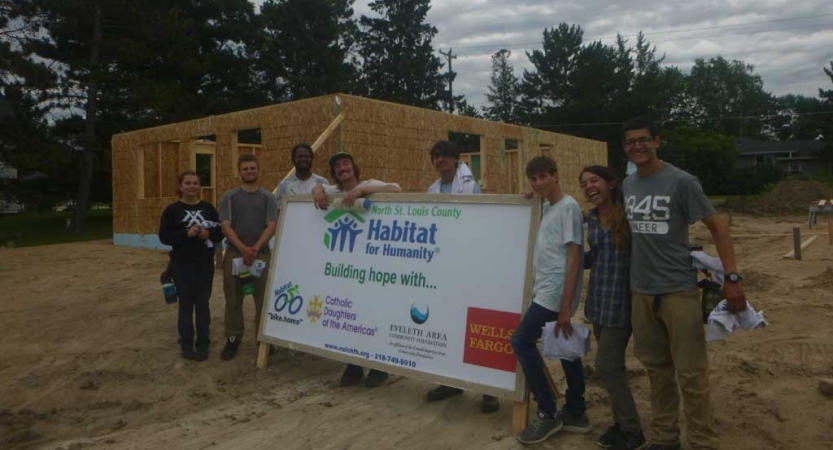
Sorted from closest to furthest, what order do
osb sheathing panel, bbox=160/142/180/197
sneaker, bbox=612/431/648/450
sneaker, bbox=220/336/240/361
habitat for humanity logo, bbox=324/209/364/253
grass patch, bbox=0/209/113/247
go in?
sneaker, bbox=612/431/648/450
habitat for humanity logo, bbox=324/209/364/253
sneaker, bbox=220/336/240/361
osb sheathing panel, bbox=160/142/180/197
grass patch, bbox=0/209/113/247

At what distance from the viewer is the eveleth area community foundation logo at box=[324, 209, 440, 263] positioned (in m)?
4.34

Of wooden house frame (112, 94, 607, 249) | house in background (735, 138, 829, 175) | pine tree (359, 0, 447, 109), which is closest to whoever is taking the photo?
wooden house frame (112, 94, 607, 249)

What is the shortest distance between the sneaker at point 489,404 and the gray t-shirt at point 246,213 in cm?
250

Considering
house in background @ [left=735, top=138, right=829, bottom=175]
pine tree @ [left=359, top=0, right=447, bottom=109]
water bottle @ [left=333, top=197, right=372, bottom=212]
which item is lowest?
water bottle @ [left=333, top=197, right=372, bottom=212]

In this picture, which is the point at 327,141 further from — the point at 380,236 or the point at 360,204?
the point at 380,236

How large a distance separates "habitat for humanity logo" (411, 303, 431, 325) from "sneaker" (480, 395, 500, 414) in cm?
67

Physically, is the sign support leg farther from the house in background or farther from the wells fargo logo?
the house in background

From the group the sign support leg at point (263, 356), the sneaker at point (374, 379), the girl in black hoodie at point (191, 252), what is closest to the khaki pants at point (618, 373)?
the sneaker at point (374, 379)

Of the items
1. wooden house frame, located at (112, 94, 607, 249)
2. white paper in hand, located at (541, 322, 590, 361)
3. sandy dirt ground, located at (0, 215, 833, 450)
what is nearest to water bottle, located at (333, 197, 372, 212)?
sandy dirt ground, located at (0, 215, 833, 450)

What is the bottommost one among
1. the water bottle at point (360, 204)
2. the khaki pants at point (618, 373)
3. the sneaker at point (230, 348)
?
the sneaker at point (230, 348)

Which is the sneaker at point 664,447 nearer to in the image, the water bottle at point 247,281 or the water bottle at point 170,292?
the water bottle at point 247,281

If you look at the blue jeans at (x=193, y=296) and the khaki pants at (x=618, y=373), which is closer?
the khaki pants at (x=618, y=373)

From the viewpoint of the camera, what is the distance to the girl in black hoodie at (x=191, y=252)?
537 centimetres

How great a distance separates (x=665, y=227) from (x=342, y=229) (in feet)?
8.33
